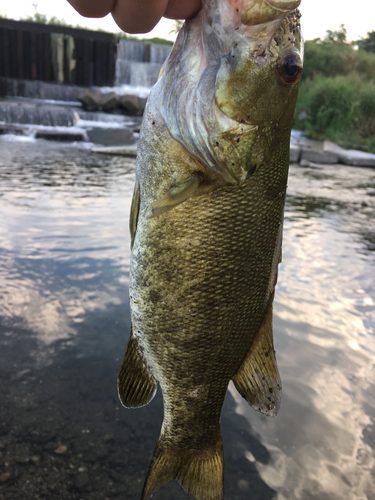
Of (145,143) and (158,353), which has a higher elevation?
(145,143)

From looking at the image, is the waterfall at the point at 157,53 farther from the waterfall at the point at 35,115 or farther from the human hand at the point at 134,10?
the human hand at the point at 134,10

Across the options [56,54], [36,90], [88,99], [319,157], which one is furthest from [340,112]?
[36,90]

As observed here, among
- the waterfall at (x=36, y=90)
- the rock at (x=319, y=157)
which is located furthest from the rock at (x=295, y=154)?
the waterfall at (x=36, y=90)

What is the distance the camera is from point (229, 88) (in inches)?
56.3

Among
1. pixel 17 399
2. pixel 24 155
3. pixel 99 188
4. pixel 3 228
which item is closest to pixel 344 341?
pixel 17 399

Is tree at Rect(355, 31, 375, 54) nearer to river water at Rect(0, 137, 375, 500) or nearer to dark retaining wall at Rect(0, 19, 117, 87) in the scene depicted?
dark retaining wall at Rect(0, 19, 117, 87)

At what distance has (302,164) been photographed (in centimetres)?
1482

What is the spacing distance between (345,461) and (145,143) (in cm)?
225

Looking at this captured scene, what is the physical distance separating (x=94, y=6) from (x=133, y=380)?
151 centimetres

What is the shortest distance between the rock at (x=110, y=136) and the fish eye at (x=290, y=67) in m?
14.0

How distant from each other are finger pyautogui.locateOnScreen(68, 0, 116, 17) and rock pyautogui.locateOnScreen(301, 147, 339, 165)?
15574mm

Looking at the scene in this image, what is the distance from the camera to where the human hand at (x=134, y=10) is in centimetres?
122

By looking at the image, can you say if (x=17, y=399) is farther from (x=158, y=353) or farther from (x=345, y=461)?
(x=345, y=461)

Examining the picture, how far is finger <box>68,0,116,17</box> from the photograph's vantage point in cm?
121
